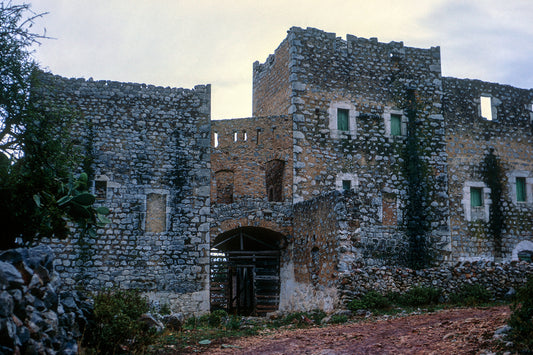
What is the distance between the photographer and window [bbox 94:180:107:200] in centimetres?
1674

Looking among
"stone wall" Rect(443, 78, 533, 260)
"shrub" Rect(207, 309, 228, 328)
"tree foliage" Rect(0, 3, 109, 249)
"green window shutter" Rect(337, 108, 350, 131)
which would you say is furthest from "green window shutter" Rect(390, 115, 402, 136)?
"tree foliage" Rect(0, 3, 109, 249)

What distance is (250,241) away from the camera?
2170 centimetres

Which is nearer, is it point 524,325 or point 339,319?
point 524,325

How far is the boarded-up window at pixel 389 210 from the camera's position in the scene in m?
20.5

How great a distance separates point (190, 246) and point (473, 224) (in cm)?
1245

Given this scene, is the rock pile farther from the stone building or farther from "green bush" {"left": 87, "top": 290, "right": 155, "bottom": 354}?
the stone building

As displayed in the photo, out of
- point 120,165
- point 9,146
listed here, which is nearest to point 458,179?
point 120,165

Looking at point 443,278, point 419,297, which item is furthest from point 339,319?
point 443,278

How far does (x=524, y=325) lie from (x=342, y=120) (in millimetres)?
13971

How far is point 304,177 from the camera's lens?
1956cm

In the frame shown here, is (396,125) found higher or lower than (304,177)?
higher

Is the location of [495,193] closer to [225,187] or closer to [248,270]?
[248,270]

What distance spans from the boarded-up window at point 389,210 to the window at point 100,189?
1031cm

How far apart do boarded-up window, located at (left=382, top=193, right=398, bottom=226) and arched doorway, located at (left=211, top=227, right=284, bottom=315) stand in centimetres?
416
